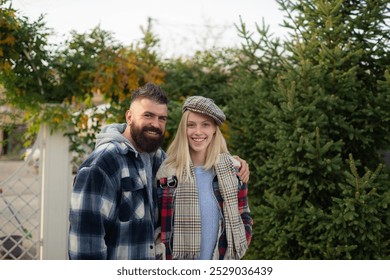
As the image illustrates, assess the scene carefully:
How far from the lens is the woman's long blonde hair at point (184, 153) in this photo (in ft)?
8.09

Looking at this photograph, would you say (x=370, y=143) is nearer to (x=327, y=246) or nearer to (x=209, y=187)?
(x=327, y=246)

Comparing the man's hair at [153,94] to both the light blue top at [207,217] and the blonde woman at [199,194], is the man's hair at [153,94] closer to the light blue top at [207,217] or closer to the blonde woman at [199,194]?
the blonde woman at [199,194]

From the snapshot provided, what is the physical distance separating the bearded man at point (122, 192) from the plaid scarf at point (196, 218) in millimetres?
135

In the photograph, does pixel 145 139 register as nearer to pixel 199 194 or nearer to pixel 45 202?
pixel 199 194

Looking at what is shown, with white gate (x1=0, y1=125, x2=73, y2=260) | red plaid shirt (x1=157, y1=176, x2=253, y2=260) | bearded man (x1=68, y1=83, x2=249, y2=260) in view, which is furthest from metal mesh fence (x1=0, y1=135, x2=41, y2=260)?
red plaid shirt (x1=157, y1=176, x2=253, y2=260)

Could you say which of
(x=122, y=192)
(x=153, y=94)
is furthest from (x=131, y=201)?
(x=153, y=94)

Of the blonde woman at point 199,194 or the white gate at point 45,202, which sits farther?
the white gate at point 45,202

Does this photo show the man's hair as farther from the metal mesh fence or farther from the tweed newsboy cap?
the metal mesh fence

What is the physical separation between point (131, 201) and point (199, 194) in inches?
17.0

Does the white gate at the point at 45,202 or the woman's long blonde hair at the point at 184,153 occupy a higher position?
the woman's long blonde hair at the point at 184,153

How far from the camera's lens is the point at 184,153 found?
8.20 ft

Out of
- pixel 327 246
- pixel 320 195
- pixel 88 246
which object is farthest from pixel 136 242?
pixel 320 195

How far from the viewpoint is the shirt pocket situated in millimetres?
2205

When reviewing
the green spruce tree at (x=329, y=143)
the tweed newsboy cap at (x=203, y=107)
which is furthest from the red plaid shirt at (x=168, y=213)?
the green spruce tree at (x=329, y=143)
